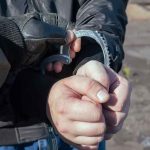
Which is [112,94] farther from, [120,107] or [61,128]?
[61,128]

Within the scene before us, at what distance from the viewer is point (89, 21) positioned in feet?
5.98

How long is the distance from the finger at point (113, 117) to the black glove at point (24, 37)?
0.82 ft

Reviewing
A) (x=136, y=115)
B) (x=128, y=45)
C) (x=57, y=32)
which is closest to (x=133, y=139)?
(x=136, y=115)

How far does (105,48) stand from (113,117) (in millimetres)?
316

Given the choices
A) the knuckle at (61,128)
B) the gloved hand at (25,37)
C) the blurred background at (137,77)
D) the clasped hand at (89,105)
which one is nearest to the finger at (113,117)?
the clasped hand at (89,105)

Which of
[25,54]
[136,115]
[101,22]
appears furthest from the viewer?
[136,115]

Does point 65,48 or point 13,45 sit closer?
point 13,45

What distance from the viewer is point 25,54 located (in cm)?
148

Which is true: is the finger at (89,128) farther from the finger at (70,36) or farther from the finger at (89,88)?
the finger at (70,36)

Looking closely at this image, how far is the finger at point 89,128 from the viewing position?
133 cm

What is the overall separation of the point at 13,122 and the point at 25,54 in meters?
0.25

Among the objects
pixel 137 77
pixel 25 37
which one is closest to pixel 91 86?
pixel 25 37

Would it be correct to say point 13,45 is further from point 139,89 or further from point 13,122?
point 139,89

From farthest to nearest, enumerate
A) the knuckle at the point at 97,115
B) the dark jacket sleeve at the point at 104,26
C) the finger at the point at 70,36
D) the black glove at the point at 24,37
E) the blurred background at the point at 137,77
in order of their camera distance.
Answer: the blurred background at the point at 137,77, the dark jacket sleeve at the point at 104,26, the finger at the point at 70,36, the black glove at the point at 24,37, the knuckle at the point at 97,115
